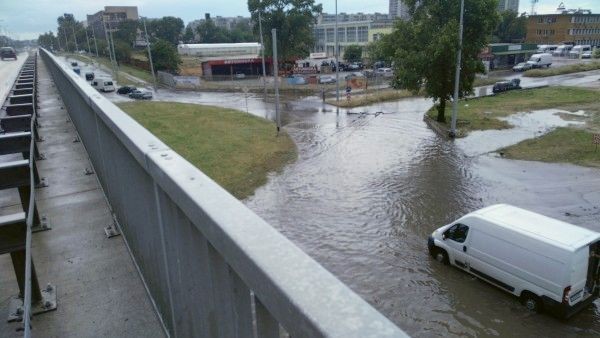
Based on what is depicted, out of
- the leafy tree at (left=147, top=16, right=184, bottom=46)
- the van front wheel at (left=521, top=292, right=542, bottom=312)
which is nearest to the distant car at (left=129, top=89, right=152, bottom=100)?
the van front wheel at (left=521, top=292, right=542, bottom=312)

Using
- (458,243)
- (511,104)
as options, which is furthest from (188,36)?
(458,243)

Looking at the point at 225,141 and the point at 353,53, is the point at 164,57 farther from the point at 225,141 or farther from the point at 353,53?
the point at 225,141

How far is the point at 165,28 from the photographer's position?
124250 mm

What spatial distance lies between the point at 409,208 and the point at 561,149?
506 inches

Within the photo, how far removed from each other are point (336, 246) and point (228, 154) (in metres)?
12.2

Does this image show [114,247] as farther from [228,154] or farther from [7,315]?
[228,154]

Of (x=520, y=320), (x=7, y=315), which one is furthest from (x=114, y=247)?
(x=520, y=320)

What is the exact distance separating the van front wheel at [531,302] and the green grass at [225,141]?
37.7ft

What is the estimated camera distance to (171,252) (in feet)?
7.55

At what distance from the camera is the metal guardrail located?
1.00 meters

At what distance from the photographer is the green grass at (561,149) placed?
2303 centimetres

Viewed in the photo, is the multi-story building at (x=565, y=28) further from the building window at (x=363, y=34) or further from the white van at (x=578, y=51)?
the building window at (x=363, y=34)

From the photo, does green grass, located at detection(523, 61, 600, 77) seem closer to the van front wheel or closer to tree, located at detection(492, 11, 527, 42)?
tree, located at detection(492, 11, 527, 42)

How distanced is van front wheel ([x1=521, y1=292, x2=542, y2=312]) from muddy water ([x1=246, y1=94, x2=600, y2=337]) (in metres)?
0.21
